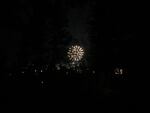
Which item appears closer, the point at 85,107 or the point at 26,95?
the point at 85,107

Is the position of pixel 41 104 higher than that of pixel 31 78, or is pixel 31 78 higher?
pixel 31 78

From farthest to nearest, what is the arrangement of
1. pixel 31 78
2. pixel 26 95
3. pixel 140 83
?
1. pixel 31 78
2. pixel 26 95
3. pixel 140 83

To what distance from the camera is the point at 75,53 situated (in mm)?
40188

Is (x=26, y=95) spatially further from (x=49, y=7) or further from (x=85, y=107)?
(x=49, y=7)

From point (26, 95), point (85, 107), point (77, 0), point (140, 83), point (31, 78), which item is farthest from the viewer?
point (31, 78)

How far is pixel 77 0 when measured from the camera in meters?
7.66

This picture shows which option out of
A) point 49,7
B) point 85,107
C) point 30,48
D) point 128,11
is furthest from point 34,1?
point 128,11

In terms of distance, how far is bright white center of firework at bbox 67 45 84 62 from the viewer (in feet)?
131

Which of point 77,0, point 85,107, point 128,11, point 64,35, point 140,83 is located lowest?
point 85,107

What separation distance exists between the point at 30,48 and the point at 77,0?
29946 mm

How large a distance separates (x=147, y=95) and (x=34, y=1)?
3250cm

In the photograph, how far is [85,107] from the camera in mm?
10328

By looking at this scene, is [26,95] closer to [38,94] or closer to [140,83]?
[38,94]

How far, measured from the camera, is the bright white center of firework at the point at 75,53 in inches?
1574
